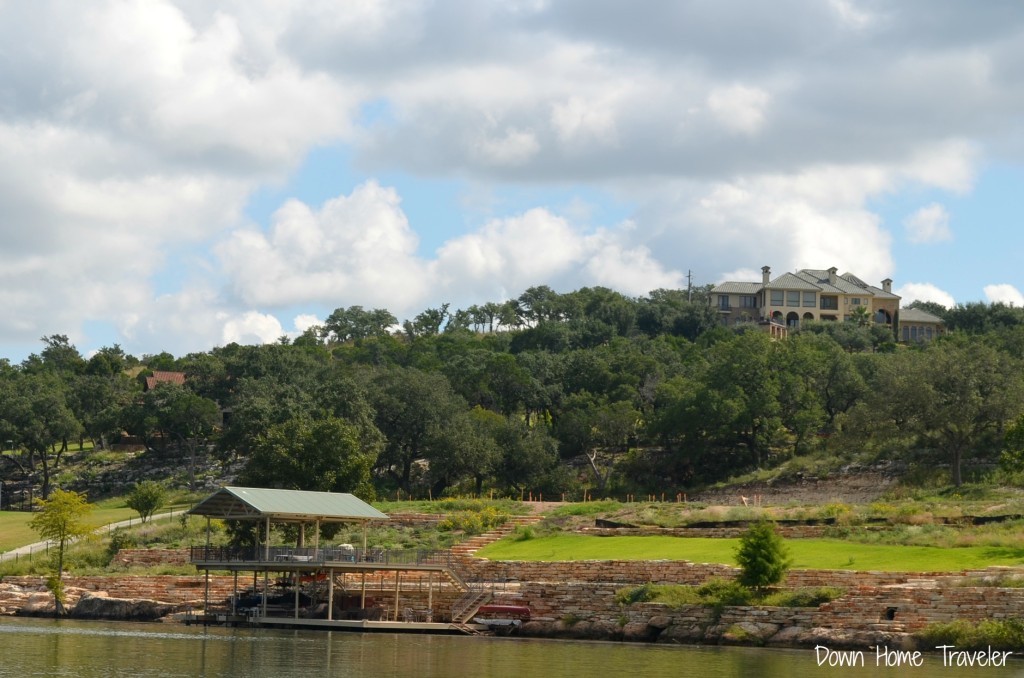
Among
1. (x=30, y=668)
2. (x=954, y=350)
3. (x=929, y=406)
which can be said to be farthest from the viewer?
(x=954, y=350)

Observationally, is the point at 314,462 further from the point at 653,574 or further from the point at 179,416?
the point at 179,416

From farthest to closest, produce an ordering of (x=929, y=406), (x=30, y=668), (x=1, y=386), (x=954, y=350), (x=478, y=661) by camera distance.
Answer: (x=1, y=386)
(x=954, y=350)
(x=929, y=406)
(x=478, y=661)
(x=30, y=668)

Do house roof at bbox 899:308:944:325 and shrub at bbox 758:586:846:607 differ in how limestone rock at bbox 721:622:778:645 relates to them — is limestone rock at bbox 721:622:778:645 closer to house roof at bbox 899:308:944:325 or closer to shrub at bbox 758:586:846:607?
shrub at bbox 758:586:846:607

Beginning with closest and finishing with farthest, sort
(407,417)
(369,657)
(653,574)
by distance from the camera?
(369,657) → (653,574) → (407,417)

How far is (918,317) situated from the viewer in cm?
15762

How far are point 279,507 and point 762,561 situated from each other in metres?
17.1

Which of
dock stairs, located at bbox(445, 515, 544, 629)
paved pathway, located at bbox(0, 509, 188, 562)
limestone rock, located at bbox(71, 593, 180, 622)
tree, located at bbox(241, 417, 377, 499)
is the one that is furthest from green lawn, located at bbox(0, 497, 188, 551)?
dock stairs, located at bbox(445, 515, 544, 629)

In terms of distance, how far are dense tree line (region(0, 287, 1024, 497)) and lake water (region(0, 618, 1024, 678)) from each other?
2376 cm

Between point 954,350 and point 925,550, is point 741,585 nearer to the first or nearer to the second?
point 925,550

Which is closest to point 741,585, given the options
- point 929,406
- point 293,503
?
point 293,503

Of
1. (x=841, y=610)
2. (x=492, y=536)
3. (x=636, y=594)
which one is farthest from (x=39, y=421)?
(x=841, y=610)

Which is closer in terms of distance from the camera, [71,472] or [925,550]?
[925,550]

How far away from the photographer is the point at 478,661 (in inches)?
1532

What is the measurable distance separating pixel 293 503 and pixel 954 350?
1722 inches
